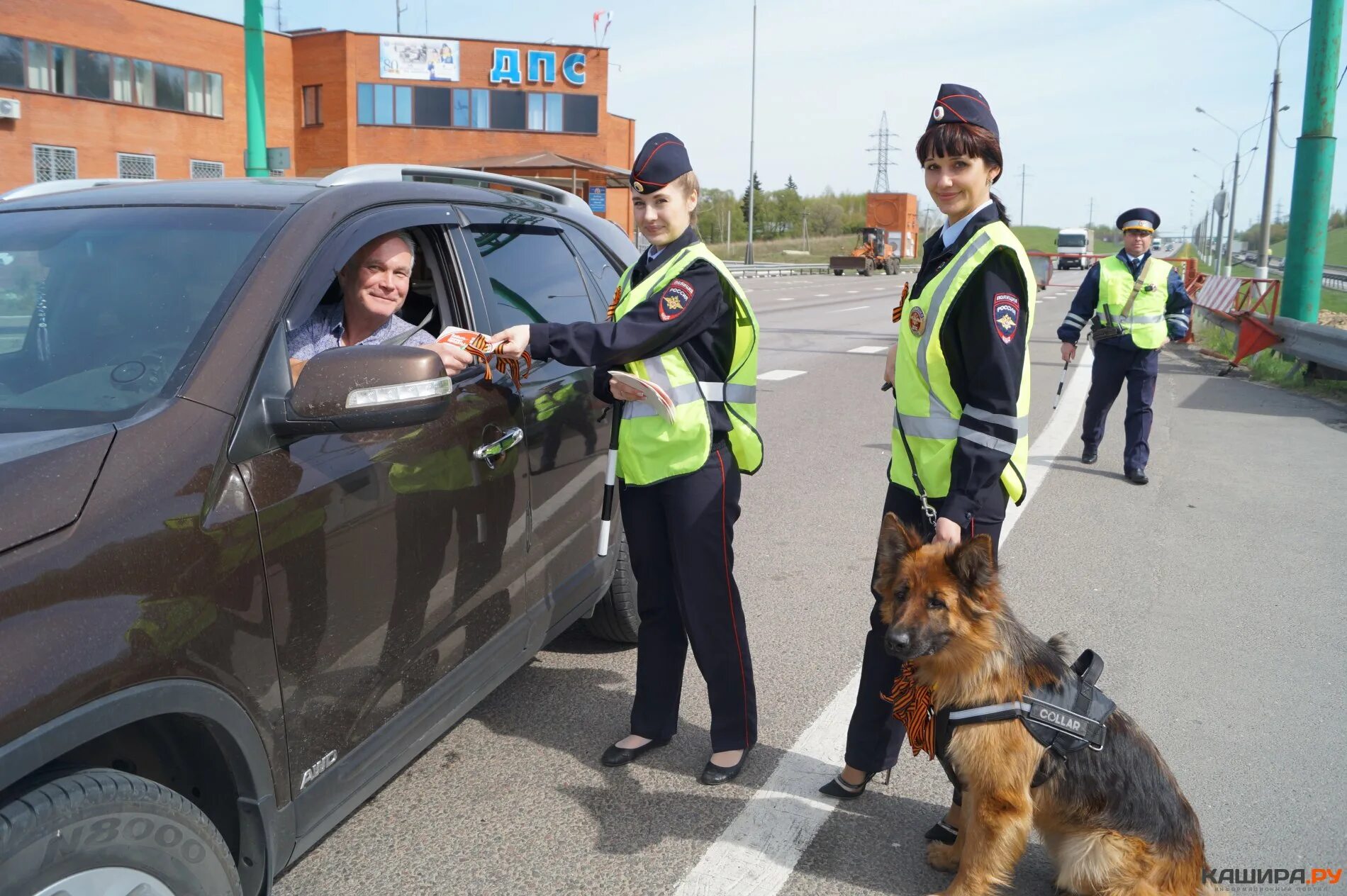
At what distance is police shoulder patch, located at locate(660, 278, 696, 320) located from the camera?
10.4 feet

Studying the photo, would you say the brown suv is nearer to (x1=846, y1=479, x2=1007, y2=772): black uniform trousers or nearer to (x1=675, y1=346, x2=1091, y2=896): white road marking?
Answer: (x1=675, y1=346, x2=1091, y2=896): white road marking

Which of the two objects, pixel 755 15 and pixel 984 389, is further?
pixel 755 15

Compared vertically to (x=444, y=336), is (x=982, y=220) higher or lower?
higher

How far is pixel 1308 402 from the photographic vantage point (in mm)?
12344

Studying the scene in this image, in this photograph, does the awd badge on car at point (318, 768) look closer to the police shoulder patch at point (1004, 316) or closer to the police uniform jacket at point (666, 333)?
the police uniform jacket at point (666, 333)

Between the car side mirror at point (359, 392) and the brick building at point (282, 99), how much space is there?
3747 cm

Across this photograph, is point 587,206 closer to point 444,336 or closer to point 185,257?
point 444,336

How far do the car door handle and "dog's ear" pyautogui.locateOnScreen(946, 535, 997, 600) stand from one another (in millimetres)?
1328

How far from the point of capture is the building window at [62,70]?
41.9 metres

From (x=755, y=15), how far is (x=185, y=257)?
56.2 m

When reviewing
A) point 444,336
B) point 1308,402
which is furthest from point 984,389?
point 1308,402

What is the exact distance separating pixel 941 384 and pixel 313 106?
5653 centimetres

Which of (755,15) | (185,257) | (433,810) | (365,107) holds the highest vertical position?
(755,15)

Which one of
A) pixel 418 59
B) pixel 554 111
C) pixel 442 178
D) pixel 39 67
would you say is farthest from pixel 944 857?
pixel 554 111
